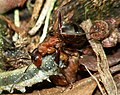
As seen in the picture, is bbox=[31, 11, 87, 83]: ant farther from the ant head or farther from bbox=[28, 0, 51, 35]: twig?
bbox=[28, 0, 51, 35]: twig

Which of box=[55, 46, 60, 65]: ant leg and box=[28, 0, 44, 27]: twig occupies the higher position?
box=[28, 0, 44, 27]: twig

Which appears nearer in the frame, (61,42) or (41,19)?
(61,42)

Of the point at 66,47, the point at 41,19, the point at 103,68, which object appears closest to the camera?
the point at 103,68

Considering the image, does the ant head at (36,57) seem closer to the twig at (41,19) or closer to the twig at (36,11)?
the twig at (41,19)

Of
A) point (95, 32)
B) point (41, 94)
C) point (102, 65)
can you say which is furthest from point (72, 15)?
point (41, 94)

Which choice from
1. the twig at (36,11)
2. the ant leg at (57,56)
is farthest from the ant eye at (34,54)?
the twig at (36,11)

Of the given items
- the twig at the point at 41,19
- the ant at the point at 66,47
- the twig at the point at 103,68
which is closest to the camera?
the twig at the point at 103,68

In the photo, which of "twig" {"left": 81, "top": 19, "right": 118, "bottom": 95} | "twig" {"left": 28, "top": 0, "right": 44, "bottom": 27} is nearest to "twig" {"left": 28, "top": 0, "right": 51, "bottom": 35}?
"twig" {"left": 28, "top": 0, "right": 44, "bottom": 27}

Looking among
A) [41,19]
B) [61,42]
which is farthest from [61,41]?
→ [41,19]

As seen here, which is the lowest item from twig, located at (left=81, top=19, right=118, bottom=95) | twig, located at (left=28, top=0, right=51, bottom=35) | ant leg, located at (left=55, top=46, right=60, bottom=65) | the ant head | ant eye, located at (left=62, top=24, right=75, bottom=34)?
twig, located at (left=81, top=19, right=118, bottom=95)

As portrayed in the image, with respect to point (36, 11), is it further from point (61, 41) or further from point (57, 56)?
point (57, 56)

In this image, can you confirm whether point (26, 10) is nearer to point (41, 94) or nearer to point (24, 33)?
point (24, 33)
